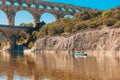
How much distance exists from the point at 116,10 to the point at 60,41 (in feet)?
62.9

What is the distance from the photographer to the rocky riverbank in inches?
2559

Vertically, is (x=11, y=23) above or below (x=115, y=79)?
above

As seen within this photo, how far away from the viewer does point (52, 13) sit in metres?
110

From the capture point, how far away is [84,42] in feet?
235

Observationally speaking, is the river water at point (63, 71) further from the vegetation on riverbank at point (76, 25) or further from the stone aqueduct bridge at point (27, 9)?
the stone aqueduct bridge at point (27, 9)

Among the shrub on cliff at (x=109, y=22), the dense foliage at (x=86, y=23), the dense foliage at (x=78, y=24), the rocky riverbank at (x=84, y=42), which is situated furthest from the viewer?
the dense foliage at (x=78, y=24)

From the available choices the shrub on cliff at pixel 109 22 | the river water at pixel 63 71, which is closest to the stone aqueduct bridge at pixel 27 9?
the shrub on cliff at pixel 109 22

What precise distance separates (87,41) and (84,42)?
2.90ft

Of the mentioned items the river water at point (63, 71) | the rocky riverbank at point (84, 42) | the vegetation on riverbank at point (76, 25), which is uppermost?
the vegetation on riverbank at point (76, 25)

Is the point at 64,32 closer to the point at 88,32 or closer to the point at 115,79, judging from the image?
the point at 88,32

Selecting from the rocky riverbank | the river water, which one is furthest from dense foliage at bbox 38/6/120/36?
the river water

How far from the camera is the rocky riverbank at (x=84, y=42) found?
65000 mm

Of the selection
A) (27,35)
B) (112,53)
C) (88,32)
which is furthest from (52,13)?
(112,53)

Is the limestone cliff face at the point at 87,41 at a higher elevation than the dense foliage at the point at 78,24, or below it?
below
